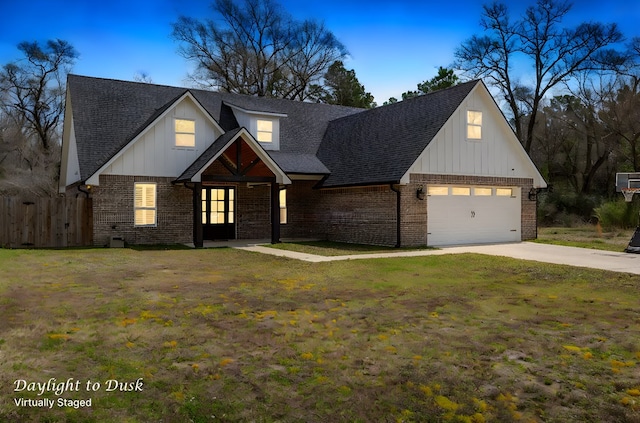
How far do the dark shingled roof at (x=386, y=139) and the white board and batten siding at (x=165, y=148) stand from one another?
551 centimetres

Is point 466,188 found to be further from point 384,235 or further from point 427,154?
point 384,235

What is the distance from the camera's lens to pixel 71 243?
61.0 feet

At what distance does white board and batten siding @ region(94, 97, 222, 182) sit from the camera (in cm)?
1920

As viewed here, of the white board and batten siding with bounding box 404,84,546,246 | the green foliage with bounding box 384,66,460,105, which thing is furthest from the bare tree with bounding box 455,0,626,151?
the white board and batten siding with bounding box 404,84,546,246

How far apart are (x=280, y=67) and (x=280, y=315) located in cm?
3704

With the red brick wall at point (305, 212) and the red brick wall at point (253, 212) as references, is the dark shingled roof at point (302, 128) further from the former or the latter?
the red brick wall at point (253, 212)

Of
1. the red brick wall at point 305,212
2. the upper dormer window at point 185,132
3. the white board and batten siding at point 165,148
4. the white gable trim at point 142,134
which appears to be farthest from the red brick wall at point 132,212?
the upper dormer window at point 185,132

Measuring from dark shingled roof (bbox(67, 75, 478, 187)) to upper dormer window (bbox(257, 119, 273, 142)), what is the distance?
539 millimetres

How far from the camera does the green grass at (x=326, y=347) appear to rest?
163 inches

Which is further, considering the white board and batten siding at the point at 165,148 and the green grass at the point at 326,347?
the white board and batten siding at the point at 165,148

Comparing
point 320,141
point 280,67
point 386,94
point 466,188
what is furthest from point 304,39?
point 466,188

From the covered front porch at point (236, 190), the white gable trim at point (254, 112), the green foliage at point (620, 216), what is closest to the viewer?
the covered front porch at point (236, 190)

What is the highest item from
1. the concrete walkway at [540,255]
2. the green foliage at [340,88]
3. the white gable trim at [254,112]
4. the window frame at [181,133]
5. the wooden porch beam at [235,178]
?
the green foliage at [340,88]

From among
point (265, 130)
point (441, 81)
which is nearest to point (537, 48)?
point (441, 81)
